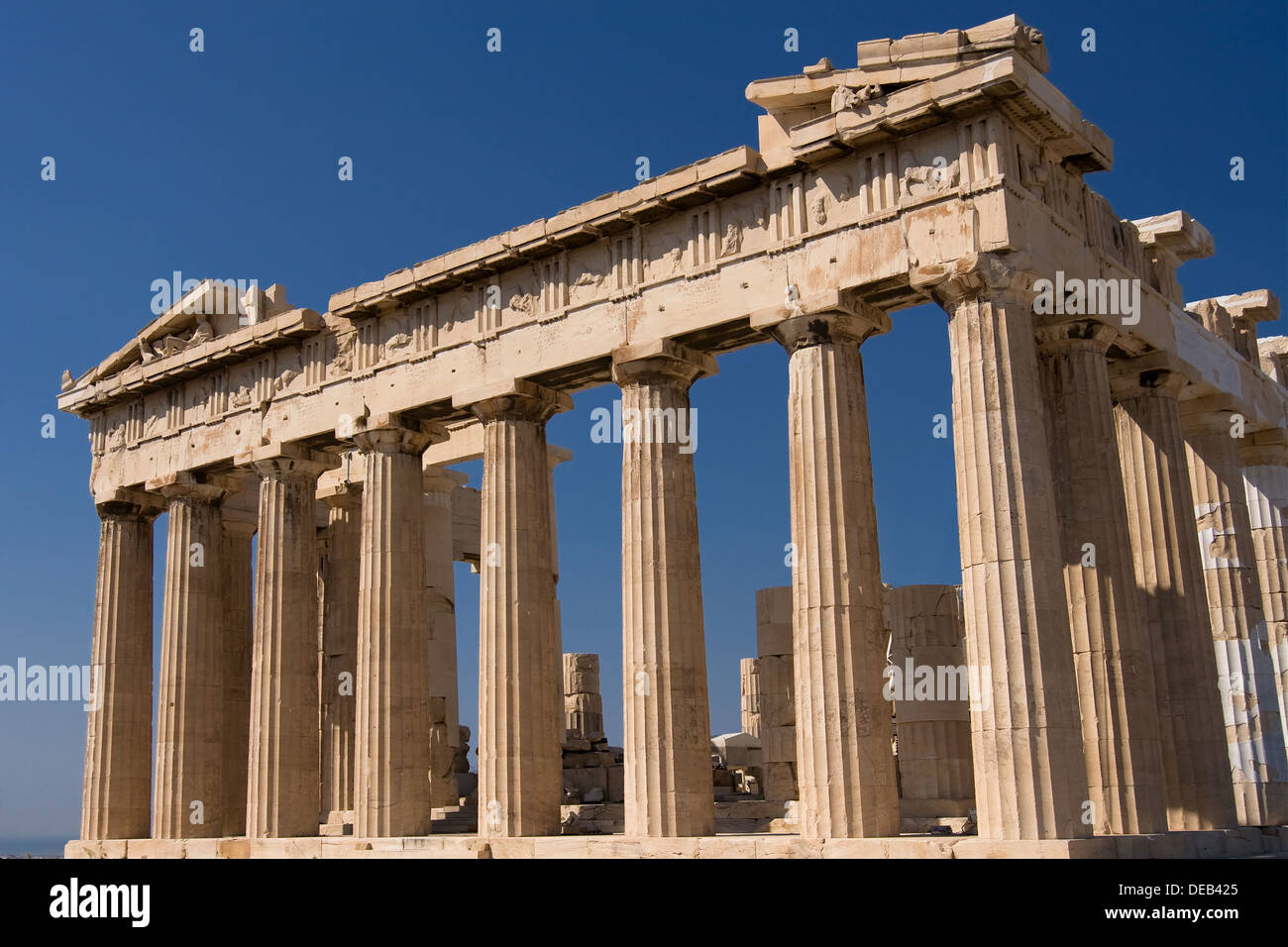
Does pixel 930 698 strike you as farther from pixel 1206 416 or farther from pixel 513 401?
pixel 513 401

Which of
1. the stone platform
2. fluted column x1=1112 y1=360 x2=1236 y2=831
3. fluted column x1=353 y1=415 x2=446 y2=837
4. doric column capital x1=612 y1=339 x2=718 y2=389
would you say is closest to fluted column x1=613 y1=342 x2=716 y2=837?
doric column capital x1=612 y1=339 x2=718 y2=389

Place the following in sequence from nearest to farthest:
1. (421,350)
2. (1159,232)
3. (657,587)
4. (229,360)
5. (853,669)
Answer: (853,669), (657,587), (1159,232), (421,350), (229,360)

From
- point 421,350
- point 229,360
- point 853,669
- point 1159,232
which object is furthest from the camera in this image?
point 229,360

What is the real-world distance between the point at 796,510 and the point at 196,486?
57.0 feet

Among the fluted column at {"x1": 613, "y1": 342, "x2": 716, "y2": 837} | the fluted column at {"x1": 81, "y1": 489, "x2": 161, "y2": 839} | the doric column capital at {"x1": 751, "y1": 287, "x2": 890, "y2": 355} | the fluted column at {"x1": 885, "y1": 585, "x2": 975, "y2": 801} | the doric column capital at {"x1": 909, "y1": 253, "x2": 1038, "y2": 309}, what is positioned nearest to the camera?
the doric column capital at {"x1": 909, "y1": 253, "x2": 1038, "y2": 309}

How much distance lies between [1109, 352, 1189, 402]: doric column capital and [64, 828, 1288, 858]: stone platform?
26.7ft

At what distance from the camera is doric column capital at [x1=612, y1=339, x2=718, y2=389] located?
2502 centimetres

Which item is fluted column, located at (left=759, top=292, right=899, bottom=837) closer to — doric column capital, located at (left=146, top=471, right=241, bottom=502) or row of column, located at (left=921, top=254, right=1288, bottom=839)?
row of column, located at (left=921, top=254, right=1288, bottom=839)

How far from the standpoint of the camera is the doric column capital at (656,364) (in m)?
25.0

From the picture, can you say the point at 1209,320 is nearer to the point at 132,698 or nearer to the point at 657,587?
the point at 657,587

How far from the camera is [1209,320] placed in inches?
1153
